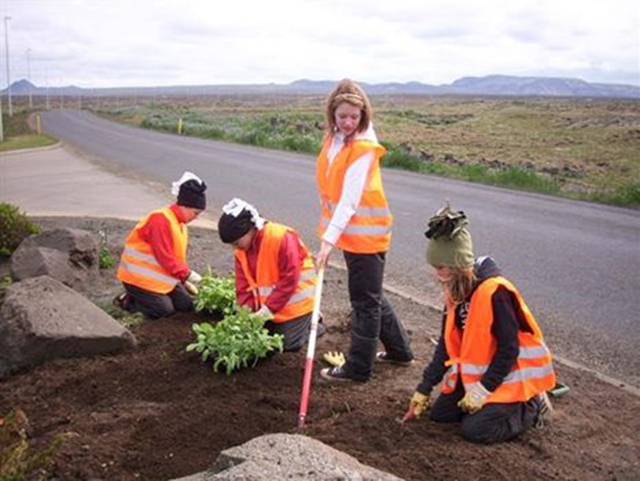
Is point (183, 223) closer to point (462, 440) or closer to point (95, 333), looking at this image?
point (95, 333)

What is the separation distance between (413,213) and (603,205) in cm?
400

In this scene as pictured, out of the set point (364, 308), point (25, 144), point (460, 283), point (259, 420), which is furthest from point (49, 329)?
point (25, 144)

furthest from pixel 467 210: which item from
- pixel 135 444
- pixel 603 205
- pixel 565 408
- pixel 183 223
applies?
pixel 135 444

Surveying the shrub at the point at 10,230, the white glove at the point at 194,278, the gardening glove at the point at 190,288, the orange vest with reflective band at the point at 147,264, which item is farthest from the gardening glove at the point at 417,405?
the shrub at the point at 10,230

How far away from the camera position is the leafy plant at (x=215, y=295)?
5.96 m

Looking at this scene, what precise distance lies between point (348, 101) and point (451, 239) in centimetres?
113

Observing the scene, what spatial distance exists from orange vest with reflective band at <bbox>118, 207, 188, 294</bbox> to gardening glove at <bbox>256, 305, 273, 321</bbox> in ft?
4.70

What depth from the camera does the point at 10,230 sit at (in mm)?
8750

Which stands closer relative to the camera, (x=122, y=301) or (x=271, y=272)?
(x=271, y=272)

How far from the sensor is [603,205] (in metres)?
14.0

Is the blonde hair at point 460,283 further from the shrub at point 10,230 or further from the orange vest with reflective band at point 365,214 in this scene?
the shrub at point 10,230

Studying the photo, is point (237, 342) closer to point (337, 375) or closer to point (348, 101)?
point (337, 375)

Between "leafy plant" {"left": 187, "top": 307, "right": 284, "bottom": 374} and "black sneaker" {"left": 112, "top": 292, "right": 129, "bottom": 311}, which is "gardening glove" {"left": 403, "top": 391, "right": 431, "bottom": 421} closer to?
"leafy plant" {"left": 187, "top": 307, "right": 284, "bottom": 374}

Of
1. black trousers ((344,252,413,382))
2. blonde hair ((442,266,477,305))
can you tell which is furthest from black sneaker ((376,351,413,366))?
blonde hair ((442,266,477,305))
